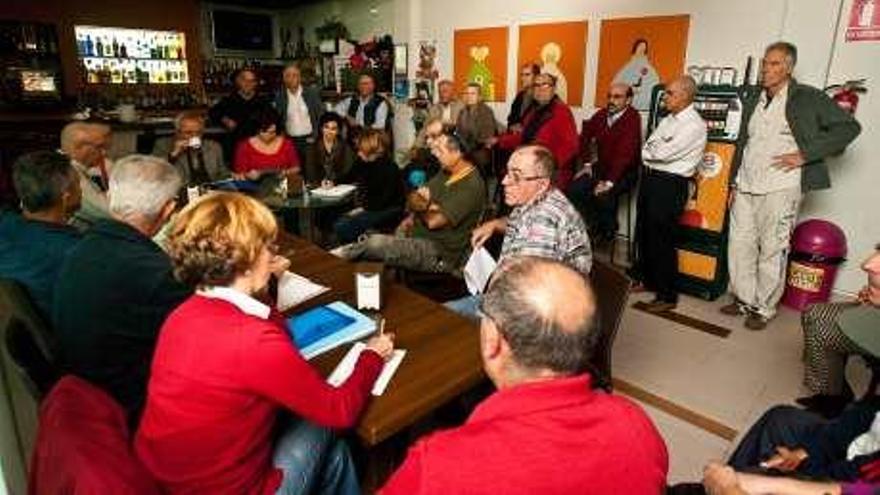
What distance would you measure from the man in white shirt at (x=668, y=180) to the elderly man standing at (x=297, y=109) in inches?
140

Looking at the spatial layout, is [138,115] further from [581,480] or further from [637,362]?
[581,480]

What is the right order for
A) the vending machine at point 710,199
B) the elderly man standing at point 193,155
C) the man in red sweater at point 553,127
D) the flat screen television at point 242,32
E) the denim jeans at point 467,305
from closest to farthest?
the denim jeans at point 467,305, the vending machine at point 710,199, the elderly man standing at point 193,155, the man in red sweater at point 553,127, the flat screen television at point 242,32

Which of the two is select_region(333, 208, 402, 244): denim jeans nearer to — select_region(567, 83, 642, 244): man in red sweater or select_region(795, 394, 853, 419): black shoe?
select_region(567, 83, 642, 244): man in red sweater

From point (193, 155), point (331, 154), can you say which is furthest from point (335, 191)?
point (193, 155)

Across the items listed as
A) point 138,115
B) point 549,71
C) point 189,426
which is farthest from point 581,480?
point 138,115

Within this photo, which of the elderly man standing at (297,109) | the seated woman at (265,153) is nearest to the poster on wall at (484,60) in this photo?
the elderly man standing at (297,109)

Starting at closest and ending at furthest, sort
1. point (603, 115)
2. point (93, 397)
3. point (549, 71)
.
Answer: point (93, 397) < point (603, 115) < point (549, 71)

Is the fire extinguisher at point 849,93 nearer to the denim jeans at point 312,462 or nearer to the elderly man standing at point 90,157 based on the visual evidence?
the denim jeans at point 312,462

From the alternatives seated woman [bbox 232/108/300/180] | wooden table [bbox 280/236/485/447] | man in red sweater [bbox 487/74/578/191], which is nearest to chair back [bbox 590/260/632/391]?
wooden table [bbox 280/236/485/447]

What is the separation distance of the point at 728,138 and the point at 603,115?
1134mm

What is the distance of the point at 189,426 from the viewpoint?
1188 millimetres

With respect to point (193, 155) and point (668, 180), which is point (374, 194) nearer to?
point (193, 155)

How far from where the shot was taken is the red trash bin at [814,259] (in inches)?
144

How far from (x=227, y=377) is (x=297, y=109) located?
5275mm
